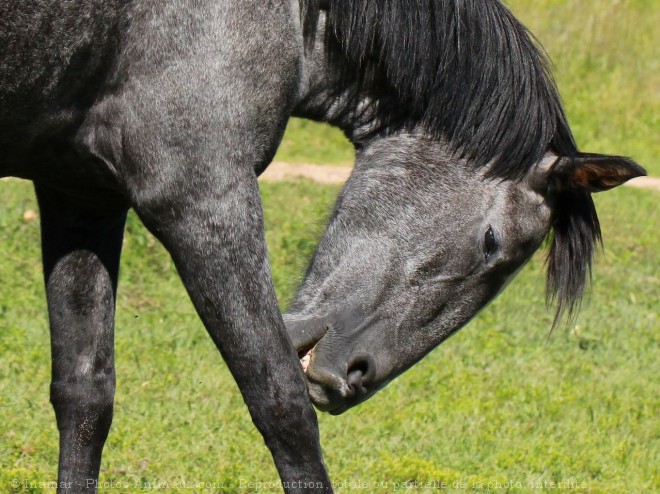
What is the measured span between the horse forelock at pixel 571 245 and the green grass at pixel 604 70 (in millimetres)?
8325

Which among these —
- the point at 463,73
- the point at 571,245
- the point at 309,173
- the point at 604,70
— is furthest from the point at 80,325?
the point at 604,70

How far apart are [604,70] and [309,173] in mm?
5226

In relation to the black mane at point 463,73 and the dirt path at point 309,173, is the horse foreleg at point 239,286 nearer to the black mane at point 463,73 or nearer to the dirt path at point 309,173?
the black mane at point 463,73

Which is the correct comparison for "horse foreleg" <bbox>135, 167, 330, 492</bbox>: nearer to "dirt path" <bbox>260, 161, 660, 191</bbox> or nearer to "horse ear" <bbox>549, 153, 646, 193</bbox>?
"horse ear" <bbox>549, 153, 646, 193</bbox>

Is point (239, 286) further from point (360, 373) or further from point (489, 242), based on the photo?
point (489, 242)

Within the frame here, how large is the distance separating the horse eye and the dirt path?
599cm

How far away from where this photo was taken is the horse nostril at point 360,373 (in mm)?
3158

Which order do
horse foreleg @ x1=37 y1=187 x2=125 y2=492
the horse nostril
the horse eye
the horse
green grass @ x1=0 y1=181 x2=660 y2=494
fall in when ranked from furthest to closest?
green grass @ x1=0 y1=181 x2=660 y2=494 → horse foreleg @ x1=37 y1=187 x2=125 y2=492 → the horse eye → the horse nostril → the horse

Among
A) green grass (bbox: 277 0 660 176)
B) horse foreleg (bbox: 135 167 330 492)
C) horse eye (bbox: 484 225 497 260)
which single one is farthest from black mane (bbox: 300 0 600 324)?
green grass (bbox: 277 0 660 176)

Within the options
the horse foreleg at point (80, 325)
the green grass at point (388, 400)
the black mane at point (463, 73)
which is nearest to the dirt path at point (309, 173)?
the green grass at point (388, 400)

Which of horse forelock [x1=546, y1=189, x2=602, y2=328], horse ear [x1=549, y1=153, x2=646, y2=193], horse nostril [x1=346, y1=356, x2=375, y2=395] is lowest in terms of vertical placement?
horse nostril [x1=346, y1=356, x2=375, y2=395]

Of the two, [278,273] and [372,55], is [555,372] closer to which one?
[278,273]

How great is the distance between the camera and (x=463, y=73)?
3.25 meters

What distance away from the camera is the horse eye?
3277 millimetres
